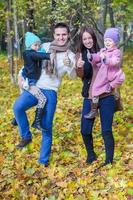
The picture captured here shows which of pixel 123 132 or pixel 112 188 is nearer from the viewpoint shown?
pixel 112 188

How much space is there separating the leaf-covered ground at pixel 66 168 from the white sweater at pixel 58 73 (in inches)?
62.2

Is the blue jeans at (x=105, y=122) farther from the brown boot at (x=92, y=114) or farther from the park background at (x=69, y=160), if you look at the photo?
the park background at (x=69, y=160)

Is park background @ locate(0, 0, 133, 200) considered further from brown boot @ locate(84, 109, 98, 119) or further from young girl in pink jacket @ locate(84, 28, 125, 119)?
young girl in pink jacket @ locate(84, 28, 125, 119)

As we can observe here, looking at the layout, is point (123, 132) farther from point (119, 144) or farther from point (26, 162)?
point (26, 162)

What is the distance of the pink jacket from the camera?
6672mm

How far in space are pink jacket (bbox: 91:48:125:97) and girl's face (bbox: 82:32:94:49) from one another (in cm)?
18

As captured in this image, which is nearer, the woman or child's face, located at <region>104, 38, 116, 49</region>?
child's face, located at <region>104, 38, 116, 49</region>

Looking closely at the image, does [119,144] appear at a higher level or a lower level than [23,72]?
lower

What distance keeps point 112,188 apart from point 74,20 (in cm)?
605

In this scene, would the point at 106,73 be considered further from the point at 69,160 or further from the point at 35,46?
the point at 69,160

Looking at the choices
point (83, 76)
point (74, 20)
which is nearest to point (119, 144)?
point (83, 76)

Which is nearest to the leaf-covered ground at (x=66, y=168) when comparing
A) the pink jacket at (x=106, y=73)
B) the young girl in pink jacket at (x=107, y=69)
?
the young girl in pink jacket at (x=107, y=69)

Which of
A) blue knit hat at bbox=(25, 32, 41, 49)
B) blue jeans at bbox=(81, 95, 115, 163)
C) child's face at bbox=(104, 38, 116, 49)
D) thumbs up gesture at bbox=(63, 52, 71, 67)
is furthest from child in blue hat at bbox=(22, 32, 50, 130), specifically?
child's face at bbox=(104, 38, 116, 49)

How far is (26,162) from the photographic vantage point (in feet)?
27.3
